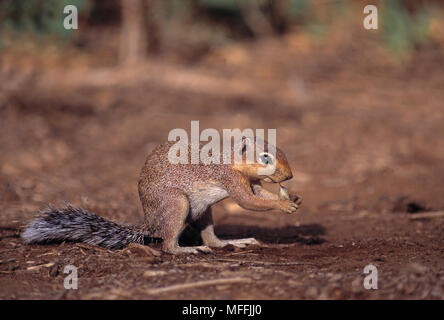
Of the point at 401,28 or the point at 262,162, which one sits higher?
the point at 401,28

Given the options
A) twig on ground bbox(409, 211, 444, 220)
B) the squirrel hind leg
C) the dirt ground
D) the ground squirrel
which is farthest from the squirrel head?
twig on ground bbox(409, 211, 444, 220)

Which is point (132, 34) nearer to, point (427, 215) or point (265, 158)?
point (427, 215)

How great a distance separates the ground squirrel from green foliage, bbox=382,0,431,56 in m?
9.22

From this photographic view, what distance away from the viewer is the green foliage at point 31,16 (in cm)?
1062

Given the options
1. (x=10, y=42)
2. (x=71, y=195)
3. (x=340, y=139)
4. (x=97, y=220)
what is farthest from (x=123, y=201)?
(x=10, y=42)

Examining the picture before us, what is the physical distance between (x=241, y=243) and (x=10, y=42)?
321 inches

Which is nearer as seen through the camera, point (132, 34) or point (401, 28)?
point (132, 34)

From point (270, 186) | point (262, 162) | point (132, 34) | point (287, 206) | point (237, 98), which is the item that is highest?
point (132, 34)

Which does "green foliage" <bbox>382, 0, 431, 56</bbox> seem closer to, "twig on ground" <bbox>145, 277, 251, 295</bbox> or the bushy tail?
the bushy tail

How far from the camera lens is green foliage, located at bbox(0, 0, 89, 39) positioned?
34.9 ft

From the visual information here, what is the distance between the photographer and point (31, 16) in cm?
1074

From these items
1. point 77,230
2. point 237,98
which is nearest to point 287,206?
point 77,230

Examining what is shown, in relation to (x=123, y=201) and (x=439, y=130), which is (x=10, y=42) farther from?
Answer: (x=439, y=130)

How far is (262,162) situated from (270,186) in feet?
12.4
